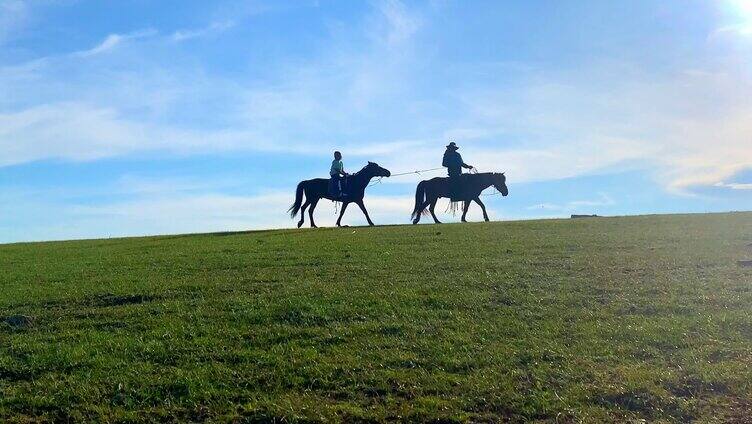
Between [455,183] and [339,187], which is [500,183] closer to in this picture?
[455,183]

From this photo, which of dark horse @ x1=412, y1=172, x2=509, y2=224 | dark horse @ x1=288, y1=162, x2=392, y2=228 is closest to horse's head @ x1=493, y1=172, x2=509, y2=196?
dark horse @ x1=412, y1=172, x2=509, y2=224

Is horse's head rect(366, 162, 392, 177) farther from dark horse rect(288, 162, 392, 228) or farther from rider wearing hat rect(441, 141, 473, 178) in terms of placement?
rider wearing hat rect(441, 141, 473, 178)

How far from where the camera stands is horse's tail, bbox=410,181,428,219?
35188 mm

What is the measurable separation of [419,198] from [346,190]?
345 cm

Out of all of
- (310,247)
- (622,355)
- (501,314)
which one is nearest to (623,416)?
(622,355)

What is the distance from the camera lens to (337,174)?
111 ft

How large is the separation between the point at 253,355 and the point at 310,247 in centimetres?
1146

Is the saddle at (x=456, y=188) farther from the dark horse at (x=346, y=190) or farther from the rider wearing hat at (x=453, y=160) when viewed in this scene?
the dark horse at (x=346, y=190)

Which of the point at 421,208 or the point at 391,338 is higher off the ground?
the point at 421,208

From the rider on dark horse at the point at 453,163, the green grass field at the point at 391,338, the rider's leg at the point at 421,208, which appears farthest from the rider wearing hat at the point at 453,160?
the green grass field at the point at 391,338

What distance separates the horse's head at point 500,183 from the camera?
35.6m

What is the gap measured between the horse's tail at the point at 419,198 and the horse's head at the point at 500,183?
3.07m

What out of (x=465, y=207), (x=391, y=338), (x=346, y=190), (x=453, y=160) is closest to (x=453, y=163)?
(x=453, y=160)

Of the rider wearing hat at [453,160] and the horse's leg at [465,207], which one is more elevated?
the rider wearing hat at [453,160]
